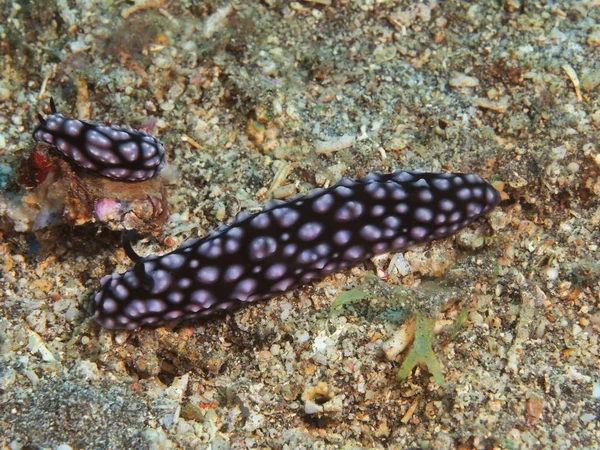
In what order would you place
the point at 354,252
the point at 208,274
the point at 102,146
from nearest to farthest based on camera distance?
the point at 208,274, the point at 102,146, the point at 354,252

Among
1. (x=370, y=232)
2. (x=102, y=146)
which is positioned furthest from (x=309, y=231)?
(x=102, y=146)

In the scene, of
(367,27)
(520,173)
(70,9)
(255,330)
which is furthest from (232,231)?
(70,9)

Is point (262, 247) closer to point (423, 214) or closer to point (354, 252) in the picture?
point (354, 252)

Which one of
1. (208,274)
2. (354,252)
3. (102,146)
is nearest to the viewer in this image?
(208,274)

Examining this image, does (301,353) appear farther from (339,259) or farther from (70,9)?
(70,9)

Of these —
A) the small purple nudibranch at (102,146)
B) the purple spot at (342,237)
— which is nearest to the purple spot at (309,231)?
the purple spot at (342,237)

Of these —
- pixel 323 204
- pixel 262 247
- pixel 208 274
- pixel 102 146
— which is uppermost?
pixel 102 146
